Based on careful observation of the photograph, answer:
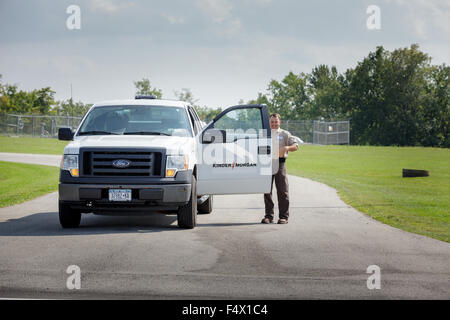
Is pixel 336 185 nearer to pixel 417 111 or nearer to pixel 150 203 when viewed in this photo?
pixel 150 203

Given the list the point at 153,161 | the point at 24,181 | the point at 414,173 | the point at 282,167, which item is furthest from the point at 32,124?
the point at 153,161

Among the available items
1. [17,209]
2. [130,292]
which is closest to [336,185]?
[17,209]

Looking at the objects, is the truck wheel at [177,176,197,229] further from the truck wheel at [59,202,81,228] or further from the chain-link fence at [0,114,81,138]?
the chain-link fence at [0,114,81,138]

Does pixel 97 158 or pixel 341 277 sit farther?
pixel 97 158

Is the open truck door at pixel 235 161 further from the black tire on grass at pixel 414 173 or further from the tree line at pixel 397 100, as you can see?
the tree line at pixel 397 100

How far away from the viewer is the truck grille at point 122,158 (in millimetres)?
10508

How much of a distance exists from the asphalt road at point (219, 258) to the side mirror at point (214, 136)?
1526 millimetres

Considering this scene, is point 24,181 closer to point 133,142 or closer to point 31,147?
point 133,142

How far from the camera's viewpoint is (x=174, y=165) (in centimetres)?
1058

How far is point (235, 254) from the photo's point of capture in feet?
28.1

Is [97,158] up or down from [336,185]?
up

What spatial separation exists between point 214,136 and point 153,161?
4.45 ft

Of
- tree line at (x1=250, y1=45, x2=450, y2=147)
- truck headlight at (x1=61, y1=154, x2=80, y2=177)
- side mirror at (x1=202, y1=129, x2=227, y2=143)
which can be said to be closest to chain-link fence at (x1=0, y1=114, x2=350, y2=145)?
tree line at (x1=250, y1=45, x2=450, y2=147)

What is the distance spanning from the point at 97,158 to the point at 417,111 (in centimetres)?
8151
